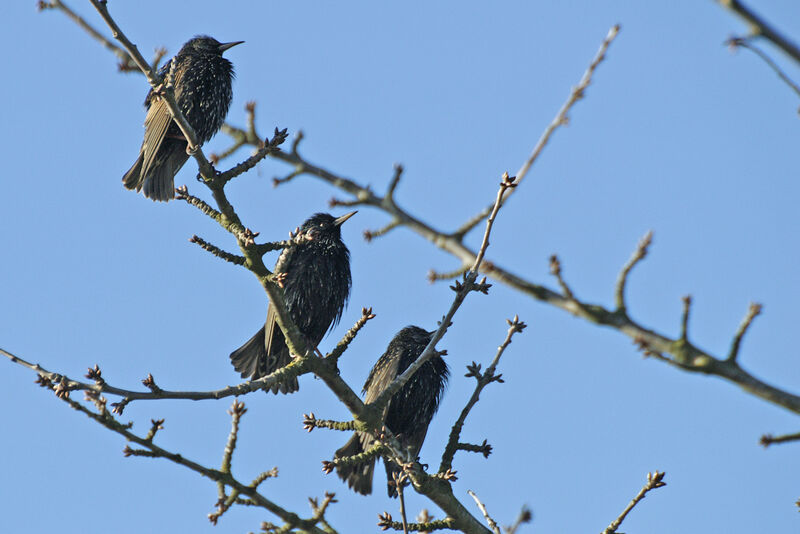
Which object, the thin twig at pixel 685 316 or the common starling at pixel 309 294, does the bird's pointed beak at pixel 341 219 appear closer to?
the common starling at pixel 309 294

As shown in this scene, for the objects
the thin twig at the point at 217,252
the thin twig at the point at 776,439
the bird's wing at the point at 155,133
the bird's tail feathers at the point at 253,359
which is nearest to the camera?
the thin twig at the point at 776,439

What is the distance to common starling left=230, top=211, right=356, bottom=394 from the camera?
663 cm

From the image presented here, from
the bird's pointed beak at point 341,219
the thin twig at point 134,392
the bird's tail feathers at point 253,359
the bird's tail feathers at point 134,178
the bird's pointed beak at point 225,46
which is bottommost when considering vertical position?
the thin twig at point 134,392

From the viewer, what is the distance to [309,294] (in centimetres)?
687

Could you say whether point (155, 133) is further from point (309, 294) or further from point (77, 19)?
point (77, 19)

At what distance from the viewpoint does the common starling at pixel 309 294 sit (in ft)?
21.7

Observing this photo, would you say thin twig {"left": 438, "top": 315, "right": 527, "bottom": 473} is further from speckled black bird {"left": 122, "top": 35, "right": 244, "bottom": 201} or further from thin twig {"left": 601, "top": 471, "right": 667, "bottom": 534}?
speckled black bird {"left": 122, "top": 35, "right": 244, "bottom": 201}

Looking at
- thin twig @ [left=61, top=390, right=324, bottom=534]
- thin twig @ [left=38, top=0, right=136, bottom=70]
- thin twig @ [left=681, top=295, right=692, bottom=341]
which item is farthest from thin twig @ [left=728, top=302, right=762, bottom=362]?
thin twig @ [left=38, top=0, right=136, bottom=70]

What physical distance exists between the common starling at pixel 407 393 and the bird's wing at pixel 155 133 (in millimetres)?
2497

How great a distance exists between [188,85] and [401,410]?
308 cm

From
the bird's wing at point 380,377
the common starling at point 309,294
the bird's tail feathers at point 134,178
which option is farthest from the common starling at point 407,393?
the bird's tail feathers at point 134,178

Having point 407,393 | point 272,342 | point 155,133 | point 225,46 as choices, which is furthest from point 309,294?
point 225,46

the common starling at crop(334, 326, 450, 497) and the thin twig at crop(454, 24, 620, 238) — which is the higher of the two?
the common starling at crop(334, 326, 450, 497)

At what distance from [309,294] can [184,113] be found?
5.68 ft
